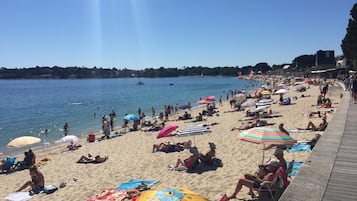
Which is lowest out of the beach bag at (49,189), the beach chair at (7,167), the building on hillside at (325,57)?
the beach chair at (7,167)

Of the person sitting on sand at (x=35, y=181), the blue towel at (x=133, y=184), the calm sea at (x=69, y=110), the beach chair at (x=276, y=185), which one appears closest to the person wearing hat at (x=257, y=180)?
the beach chair at (x=276, y=185)

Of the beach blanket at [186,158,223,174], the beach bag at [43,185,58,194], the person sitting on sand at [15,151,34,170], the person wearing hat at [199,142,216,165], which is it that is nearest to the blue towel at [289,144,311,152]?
the beach blanket at [186,158,223,174]

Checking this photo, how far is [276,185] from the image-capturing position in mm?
6852

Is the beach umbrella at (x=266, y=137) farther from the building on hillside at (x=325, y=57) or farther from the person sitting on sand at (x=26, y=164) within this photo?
the building on hillside at (x=325, y=57)

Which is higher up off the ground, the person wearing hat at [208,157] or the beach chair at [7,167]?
the person wearing hat at [208,157]

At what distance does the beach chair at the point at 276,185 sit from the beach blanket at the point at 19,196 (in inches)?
293

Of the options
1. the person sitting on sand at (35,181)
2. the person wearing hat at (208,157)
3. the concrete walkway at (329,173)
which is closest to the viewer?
the concrete walkway at (329,173)

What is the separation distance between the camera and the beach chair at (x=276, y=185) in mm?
6746

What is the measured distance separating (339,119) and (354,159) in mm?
5550

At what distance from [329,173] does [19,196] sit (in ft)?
30.4

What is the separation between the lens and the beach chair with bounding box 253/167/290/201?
6746 millimetres

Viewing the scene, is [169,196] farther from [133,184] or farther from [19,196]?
[19,196]

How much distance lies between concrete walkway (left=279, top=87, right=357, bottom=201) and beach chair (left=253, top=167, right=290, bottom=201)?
1.72 feet

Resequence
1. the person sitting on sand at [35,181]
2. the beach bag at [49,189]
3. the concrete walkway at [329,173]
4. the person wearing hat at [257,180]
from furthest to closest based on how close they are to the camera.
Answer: the person sitting on sand at [35,181]
the beach bag at [49,189]
the person wearing hat at [257,180]
the concrete walkway at [329,173]
